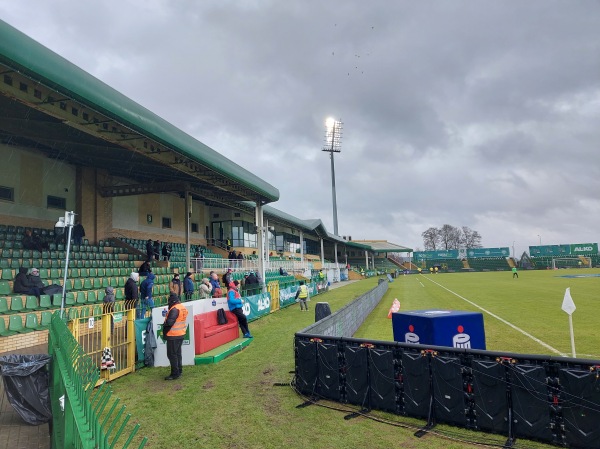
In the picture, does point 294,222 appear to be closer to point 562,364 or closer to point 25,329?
point 25,329

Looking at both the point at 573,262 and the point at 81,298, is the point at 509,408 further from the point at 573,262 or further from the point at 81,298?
the point at 573,262

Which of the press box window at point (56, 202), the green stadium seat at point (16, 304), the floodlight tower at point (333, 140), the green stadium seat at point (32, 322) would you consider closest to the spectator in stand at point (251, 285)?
the green stadium seat at point (32, 322)

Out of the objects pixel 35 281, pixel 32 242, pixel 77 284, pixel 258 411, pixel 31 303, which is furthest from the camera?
pixel 32 242

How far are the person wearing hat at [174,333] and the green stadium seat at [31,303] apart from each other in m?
6.63

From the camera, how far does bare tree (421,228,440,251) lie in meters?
126

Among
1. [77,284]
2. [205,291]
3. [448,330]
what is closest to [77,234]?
[77,284]

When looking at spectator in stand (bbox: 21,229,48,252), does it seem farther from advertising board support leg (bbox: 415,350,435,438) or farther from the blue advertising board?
advertising board support leg (bbox: 415,350,435,438)

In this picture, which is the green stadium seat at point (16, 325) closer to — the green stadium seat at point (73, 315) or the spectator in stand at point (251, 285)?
the green stadium seat at point (73, 315)

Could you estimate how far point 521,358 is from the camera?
212 inches

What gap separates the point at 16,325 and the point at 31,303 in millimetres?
1362

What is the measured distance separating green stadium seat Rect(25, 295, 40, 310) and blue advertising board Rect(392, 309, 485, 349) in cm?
1141

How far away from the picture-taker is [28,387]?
18.5 feet

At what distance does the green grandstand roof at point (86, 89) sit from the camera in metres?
8.51

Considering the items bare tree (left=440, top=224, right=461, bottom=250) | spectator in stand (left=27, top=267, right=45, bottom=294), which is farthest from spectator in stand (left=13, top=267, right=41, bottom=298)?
bare tree (left=440, top=224, right=461, bottom=250)
